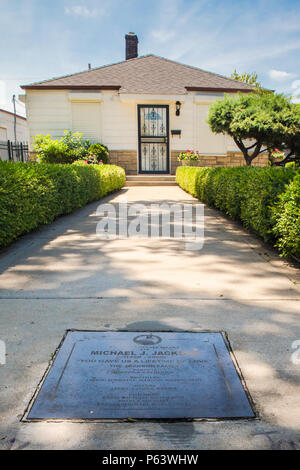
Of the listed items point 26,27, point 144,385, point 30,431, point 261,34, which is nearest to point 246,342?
point 144,385

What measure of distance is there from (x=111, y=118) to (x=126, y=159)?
230 centimetres

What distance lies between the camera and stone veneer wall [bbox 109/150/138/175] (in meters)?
19.4

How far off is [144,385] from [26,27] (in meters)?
20.0

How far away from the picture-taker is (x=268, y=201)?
5.36 meters

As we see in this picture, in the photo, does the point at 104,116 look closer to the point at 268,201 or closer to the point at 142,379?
the point at 268,201

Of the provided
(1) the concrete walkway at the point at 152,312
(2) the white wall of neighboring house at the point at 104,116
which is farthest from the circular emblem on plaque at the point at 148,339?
(2) the white wall of neighboring house at the point at 104,116

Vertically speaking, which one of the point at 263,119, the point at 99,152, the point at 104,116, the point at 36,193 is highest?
the point at 104,116

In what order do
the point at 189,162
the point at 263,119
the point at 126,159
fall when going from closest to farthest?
the point at 263,119 → the point at 189,162 → the point at 126,159

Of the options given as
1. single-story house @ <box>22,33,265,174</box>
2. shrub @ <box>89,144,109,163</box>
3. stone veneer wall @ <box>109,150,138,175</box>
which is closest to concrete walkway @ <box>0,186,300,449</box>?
shrub @ <box>89,144,109,163</box>

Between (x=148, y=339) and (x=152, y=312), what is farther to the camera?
(x=152, y=312)

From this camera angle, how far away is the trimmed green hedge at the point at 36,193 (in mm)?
5277

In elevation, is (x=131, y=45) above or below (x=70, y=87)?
above

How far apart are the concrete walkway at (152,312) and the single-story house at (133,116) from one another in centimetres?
1380

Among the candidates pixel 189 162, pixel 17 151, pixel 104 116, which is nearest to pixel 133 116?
pixel 104 116
